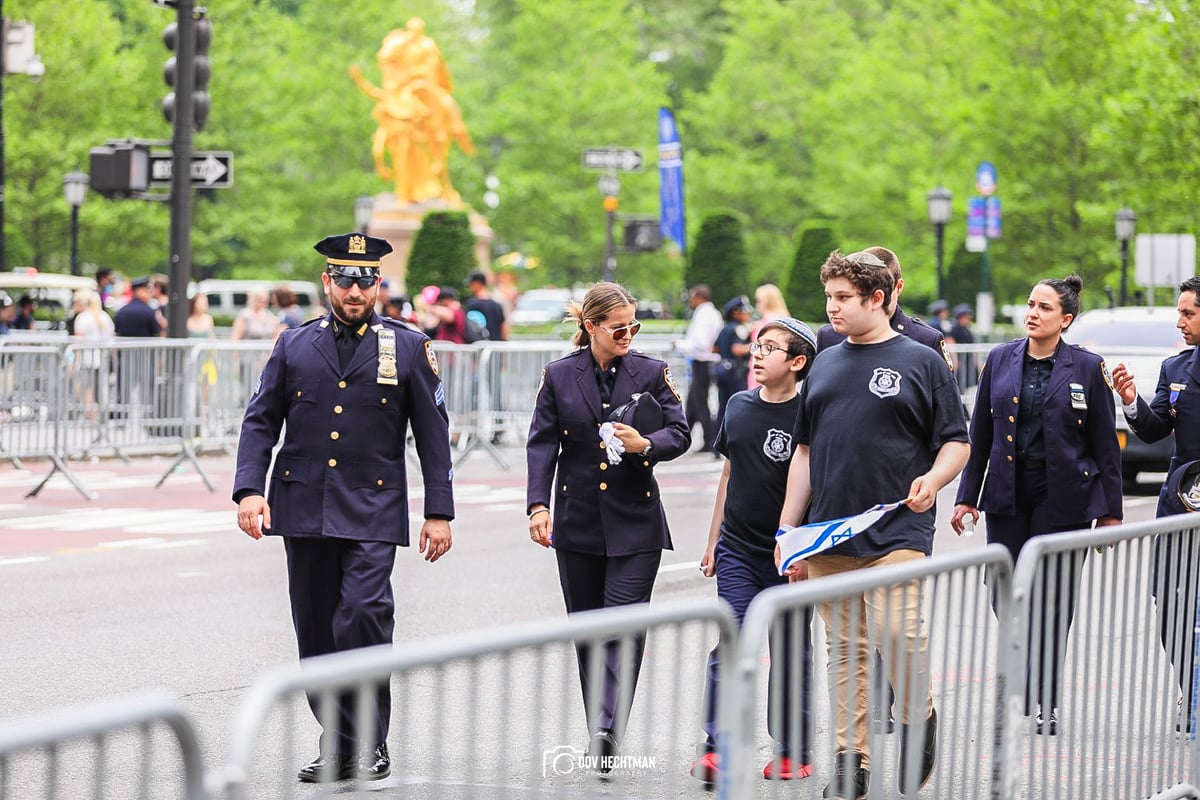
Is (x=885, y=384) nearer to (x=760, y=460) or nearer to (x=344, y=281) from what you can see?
(x=760, y=460)

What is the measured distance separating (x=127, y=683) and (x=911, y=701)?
4.58 metres

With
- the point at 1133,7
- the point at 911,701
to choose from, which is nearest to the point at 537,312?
the point at 1133,7

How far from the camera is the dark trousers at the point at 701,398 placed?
21.4 metres

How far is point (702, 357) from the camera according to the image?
21.5 meters

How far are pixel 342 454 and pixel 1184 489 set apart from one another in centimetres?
333

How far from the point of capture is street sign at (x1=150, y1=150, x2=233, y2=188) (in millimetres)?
19203

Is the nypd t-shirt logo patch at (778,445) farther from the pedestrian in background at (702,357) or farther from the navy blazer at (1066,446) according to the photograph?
the pedestrian in background at (702,357)

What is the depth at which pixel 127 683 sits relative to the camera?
8.59 m

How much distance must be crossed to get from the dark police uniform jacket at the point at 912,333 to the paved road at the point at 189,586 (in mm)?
2553

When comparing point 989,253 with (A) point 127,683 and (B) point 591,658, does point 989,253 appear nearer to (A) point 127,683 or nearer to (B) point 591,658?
(A) point 127,683

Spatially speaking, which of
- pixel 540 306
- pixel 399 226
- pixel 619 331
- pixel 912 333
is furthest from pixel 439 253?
pixel 619 331

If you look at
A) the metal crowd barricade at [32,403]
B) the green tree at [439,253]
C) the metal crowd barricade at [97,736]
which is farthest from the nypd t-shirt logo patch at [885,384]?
the green tree at [439,253]

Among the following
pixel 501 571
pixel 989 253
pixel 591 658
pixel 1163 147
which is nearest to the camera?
pixel 591 658

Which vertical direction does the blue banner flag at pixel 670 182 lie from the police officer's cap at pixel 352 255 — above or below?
above
